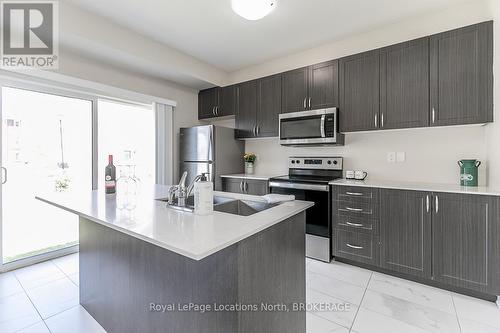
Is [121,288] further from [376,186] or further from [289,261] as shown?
[376,186]

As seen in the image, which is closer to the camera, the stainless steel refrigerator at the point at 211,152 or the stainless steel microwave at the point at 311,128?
the stainless steel microwave at the point at 311,128

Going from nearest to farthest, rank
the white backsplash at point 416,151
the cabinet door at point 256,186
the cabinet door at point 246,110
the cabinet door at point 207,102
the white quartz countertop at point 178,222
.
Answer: the white quartz countertop at point 178,222 < the white backsplash at point 416,151 < the cabinet door at point 256,186 < the cabinet door at point 246,110 < the cabinet door at point 207,102

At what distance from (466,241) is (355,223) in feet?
2.93

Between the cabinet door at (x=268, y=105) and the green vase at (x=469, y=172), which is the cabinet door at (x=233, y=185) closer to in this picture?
the cabinet door at (x=268, y=105)

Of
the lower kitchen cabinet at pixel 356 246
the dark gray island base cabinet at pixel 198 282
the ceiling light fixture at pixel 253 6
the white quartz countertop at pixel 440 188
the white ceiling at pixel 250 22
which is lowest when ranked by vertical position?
the lower kitchen cabinet at pixel 356 246

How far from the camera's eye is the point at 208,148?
11.7 feet

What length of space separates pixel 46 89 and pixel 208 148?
2.01m

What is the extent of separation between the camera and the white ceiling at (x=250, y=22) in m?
2.33

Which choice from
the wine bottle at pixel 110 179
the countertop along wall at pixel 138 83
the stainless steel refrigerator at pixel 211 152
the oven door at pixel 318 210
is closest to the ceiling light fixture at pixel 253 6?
the wine bottle at pixel 110 179

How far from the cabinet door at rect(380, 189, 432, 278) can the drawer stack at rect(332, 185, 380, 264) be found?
0.27 feet

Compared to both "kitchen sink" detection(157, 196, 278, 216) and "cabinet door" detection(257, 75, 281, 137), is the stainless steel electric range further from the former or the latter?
"kitchen sink" detection(157, 196, 278, 216)

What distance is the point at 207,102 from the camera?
13.7 feet

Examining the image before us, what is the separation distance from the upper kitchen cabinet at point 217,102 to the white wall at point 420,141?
3.68 feet

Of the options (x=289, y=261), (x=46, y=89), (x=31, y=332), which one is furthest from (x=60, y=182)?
(x=289, y=261)
